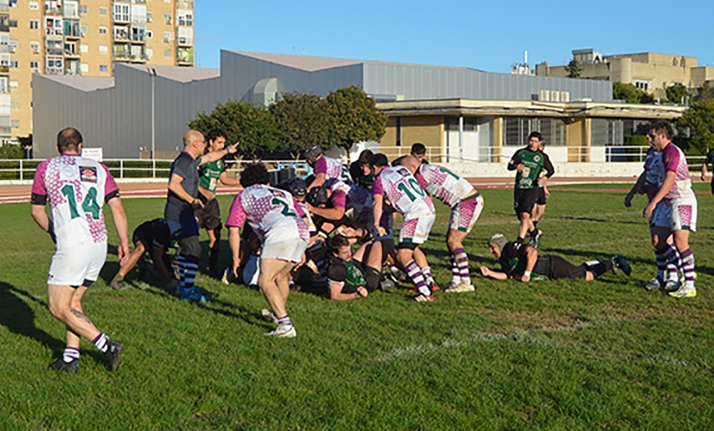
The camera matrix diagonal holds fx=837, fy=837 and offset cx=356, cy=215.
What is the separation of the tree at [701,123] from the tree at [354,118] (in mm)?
21008

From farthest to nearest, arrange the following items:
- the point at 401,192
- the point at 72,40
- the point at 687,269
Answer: the point at 72,40, the point at 687,269, the point at 401,192

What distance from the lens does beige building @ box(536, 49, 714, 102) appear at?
354ft

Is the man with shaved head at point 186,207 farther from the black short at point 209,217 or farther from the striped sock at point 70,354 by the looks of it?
the striped sock at point 70,354

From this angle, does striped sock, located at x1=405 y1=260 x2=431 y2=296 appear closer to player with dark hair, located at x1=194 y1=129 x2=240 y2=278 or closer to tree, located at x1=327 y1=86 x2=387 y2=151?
player with dark hair, located at x1=194 y1=129 x2=240 y2=278

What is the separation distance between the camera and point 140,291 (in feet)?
33.8

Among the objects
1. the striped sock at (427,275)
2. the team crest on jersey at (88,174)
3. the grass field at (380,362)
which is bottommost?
the grass field at (380,362)

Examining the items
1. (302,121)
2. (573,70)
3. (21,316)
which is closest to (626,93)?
(573,70)

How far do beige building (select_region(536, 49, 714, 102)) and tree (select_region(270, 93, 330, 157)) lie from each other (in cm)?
6817

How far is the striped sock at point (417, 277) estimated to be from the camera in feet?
31.6

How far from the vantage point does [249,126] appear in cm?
4903

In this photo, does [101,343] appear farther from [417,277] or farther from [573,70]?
[573,70]

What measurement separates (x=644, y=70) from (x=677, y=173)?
108 metres

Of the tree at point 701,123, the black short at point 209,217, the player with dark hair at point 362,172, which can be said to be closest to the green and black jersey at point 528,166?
the player with dark hair at point 362,172

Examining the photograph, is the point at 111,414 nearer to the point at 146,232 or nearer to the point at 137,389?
the point at 137,389
